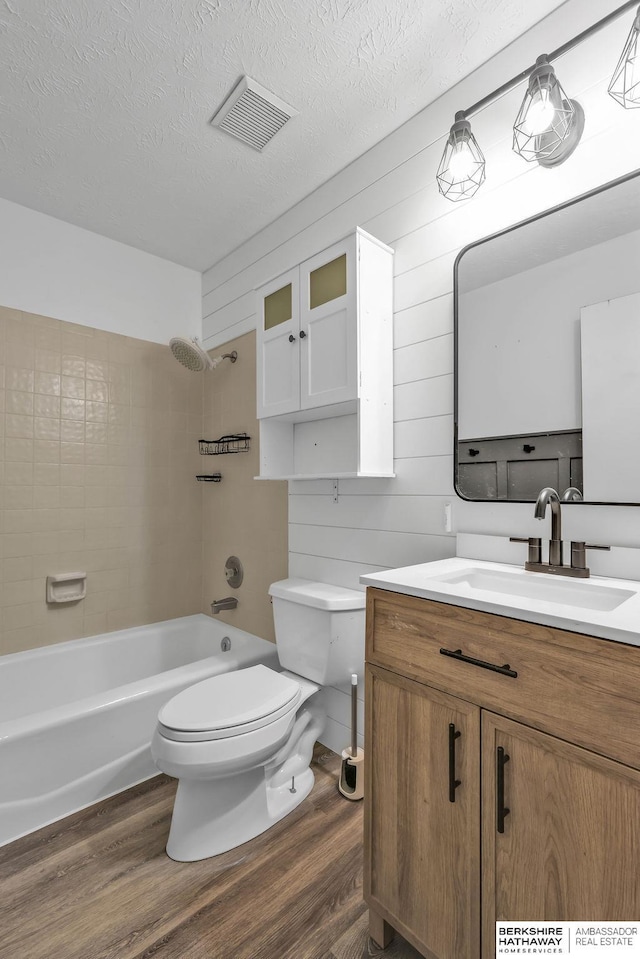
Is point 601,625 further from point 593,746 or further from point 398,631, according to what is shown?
point 398,631

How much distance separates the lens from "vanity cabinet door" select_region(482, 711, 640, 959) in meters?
0.76

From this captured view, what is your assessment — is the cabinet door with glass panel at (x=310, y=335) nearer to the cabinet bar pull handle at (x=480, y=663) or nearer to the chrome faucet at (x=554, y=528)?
the chrome faucet at (x=554, y=528)

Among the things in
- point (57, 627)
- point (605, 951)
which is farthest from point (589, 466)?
point (57, 627)

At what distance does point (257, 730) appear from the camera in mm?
1438

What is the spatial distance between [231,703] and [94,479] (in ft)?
4.95

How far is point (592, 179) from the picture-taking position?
4.18 feet

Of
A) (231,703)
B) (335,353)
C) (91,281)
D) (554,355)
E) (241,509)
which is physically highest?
(91,281)

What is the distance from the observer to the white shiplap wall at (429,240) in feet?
4.14

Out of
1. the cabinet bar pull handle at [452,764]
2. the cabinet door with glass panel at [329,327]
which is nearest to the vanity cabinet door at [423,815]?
the cabinet bar pull handle at [452,764]

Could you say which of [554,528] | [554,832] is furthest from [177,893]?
[554,528]

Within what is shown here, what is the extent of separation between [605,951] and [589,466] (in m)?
0.98

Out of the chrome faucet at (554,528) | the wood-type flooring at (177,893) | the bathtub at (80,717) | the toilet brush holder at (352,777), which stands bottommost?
the wood-type flooring at (177,893)

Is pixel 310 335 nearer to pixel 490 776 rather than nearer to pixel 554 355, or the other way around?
pixel 554 355

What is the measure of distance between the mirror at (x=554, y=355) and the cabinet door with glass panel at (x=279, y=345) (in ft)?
2.11
